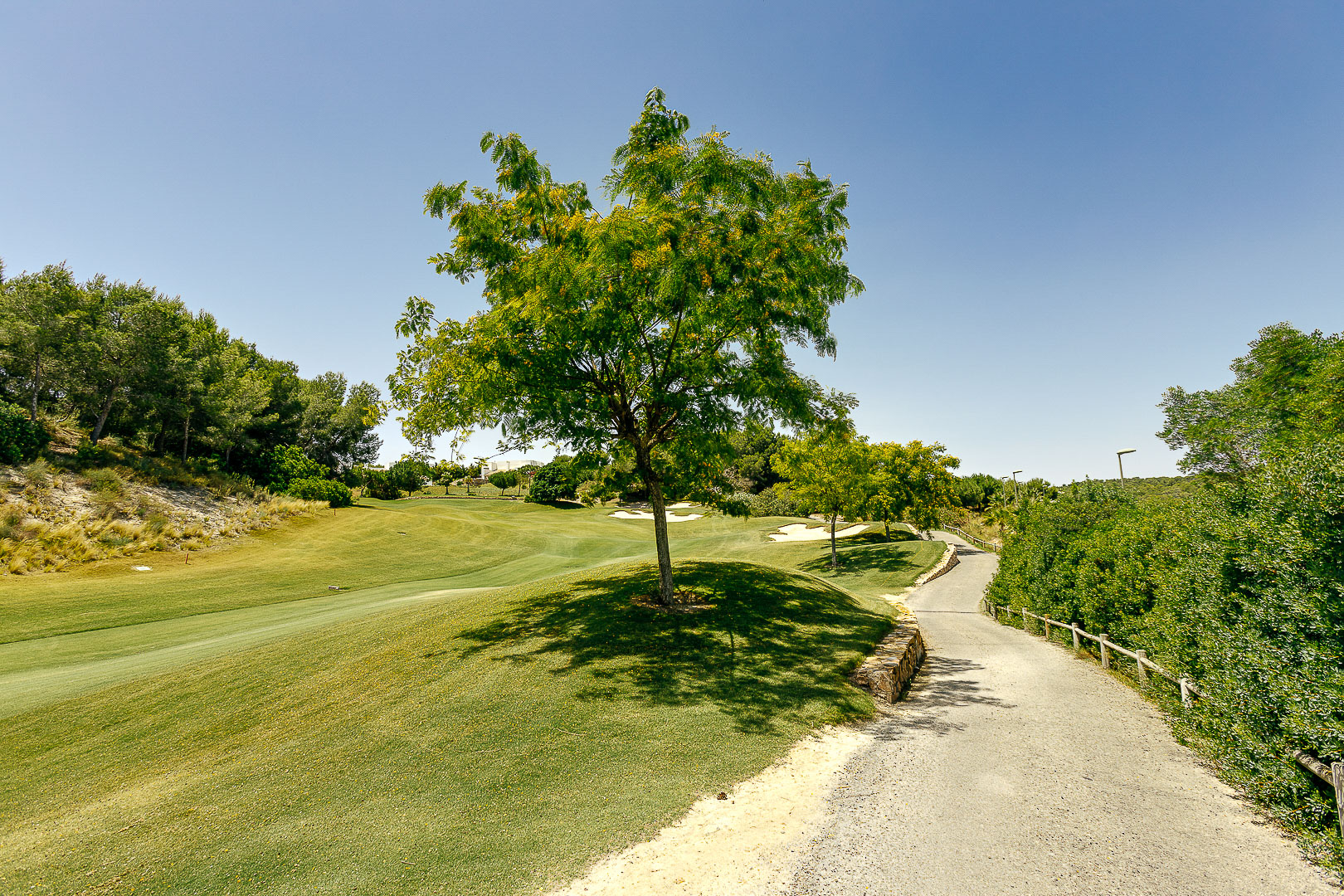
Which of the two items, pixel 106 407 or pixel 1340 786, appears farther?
pixel 106 407

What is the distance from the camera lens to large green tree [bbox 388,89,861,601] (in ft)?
31.9

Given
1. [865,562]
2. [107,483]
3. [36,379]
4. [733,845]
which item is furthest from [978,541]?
[36,379]

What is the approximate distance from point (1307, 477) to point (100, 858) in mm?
12055

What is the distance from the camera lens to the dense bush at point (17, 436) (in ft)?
82.7

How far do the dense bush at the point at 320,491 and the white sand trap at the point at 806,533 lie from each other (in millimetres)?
33415

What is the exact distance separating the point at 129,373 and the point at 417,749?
40.9 metres

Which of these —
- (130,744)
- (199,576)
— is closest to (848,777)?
(130,744)

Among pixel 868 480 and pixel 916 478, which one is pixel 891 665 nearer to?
pixel 868 480

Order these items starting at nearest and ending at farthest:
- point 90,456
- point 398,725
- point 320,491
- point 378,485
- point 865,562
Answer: point 398,725
point 90,456
point 865,562
point 320,491
point 378,485

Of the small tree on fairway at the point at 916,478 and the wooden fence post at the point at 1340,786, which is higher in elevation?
the small tree on fairway at the point at 916,478

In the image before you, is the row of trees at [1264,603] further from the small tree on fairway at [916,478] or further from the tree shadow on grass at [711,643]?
the small tree on fairway at [916,478]

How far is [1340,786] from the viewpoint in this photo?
4.54m

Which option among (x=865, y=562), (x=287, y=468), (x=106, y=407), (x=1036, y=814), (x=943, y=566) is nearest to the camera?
(x=1036, y=814)

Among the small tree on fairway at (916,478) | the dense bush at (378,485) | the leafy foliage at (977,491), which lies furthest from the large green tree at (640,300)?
the leafy foliage at (977,491)
